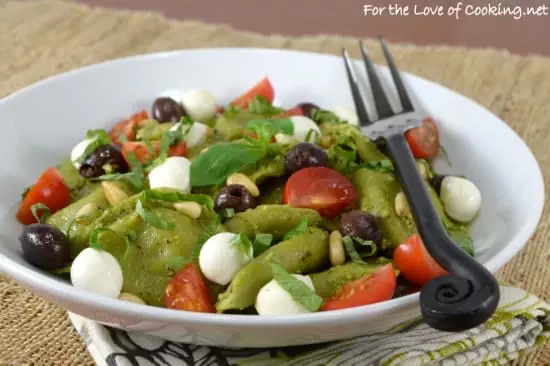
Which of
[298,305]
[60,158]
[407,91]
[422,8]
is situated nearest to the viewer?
[298,305]

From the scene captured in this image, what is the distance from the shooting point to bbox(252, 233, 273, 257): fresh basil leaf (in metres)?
2.02

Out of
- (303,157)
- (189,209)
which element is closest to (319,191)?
(303,157)

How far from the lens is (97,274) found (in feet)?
6.09

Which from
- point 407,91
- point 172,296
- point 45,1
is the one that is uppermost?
point 45,1

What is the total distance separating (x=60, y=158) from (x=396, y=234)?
47.2 inches

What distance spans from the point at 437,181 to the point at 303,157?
48 cm

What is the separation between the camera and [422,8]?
629cm

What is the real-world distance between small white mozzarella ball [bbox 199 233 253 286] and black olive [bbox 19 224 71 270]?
37cm

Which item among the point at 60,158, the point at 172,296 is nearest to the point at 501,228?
the point at 172,296

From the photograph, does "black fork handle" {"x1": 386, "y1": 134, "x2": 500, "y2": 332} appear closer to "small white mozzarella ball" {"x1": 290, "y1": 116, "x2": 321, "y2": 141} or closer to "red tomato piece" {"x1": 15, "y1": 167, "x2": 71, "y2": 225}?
"small white mozzarella ball" {"x1": 290, "y1": 116, "x2": 321, "y2": 141}

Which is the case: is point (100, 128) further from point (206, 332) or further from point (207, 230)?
point (206, 332)

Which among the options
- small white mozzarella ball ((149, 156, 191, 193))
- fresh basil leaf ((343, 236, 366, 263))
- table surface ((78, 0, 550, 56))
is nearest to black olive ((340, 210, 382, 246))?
fresh basil leaf ((343, 236, 366, 263))

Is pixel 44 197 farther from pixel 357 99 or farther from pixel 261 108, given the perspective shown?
pixel 357 99

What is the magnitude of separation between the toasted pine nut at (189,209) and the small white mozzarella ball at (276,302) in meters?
0.35
